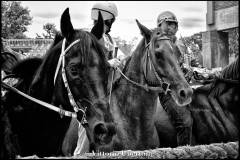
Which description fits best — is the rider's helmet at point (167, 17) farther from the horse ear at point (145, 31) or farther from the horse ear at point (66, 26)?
the horse ear at point (66, 26)

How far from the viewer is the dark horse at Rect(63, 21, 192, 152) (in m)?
4.88

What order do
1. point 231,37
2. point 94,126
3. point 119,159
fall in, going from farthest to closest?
1. point 231,37
2. point 94,126
3. point 119,159

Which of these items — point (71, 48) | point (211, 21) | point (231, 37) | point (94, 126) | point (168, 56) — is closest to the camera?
point (94, 126)

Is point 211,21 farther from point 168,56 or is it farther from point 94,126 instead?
point 94,126

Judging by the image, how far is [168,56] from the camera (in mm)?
4926

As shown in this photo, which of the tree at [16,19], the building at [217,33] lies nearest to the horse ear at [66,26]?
the building at [217,33]

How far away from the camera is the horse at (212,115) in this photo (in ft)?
18.9

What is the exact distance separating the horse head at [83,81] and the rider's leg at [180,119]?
91.7 inches

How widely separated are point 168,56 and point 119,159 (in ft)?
8.46

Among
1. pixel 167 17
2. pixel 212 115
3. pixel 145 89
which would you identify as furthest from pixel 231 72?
pixel 145 89

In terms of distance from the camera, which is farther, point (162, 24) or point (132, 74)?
point (162, 24)

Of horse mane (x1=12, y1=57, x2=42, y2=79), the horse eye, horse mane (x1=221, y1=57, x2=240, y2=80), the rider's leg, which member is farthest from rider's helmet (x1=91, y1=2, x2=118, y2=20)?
horse mane (x1=221, y1=57, x2=240, y2=80)

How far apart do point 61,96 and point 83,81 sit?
268 mm

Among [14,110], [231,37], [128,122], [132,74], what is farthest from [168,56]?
[231,37]
